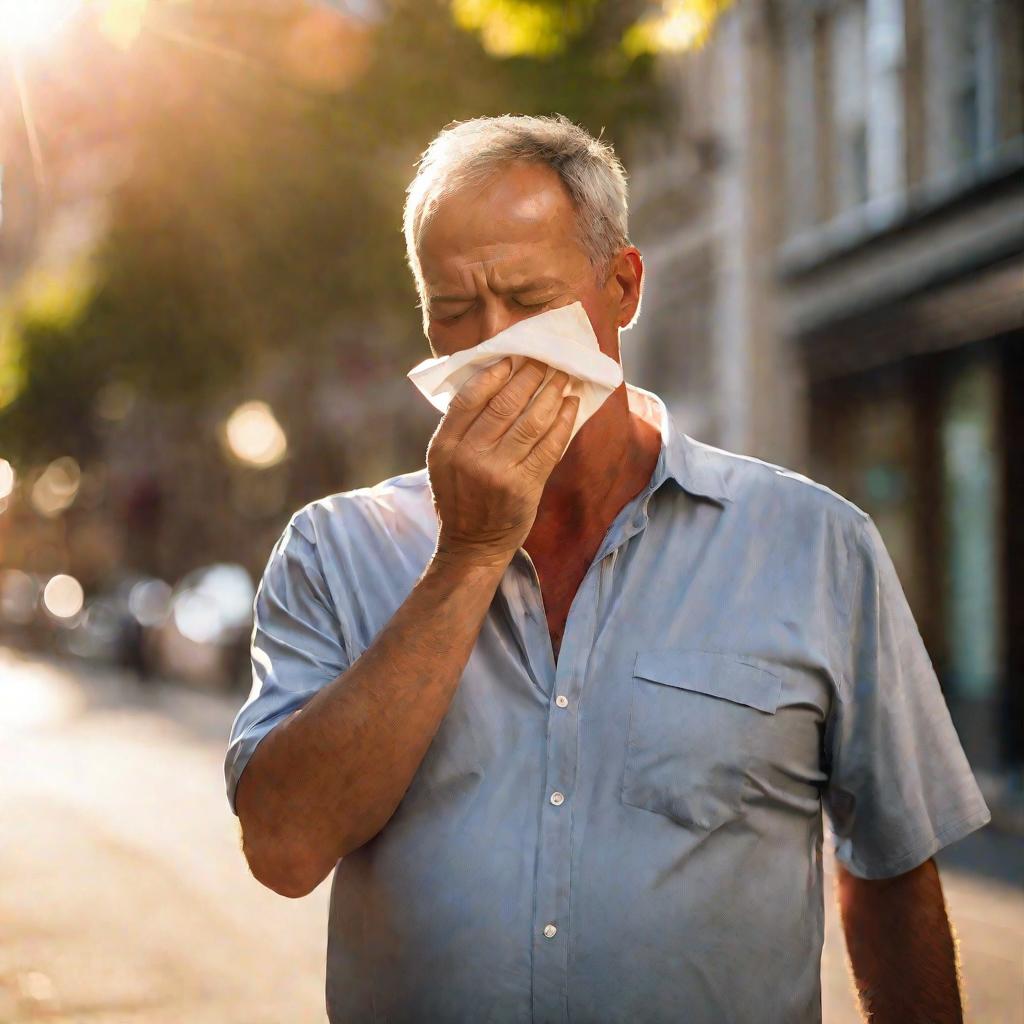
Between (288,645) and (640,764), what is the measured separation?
1.60 ft

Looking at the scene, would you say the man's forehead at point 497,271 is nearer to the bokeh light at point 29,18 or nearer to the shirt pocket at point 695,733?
the shirt pocket at point 695,733

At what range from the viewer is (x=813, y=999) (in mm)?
2088

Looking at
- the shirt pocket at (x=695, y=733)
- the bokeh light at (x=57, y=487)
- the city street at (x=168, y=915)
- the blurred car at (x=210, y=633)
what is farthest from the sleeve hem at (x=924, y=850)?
the bokeh light at (x=57, y=487)

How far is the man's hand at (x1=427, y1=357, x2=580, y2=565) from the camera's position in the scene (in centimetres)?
191

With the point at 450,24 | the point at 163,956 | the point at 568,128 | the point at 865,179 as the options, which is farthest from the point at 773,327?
the point at 568,128

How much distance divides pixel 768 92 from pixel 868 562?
16.5 m

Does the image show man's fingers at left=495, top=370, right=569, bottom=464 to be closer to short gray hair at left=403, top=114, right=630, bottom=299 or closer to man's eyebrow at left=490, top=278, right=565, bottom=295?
man's eyebrow at left=490, top=278, right=565, bottom=295

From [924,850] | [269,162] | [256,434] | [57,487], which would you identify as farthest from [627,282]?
[57,487]

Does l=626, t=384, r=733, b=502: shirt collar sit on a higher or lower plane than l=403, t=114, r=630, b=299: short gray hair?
lower

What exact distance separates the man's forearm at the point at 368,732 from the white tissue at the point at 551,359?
242 mm

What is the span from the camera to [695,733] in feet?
A: 6.61

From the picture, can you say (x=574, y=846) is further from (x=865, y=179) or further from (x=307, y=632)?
(x=865, y=179)

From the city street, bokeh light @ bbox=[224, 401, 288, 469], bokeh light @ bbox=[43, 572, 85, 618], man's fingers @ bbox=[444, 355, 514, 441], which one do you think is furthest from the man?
bokeh light @ bbox=[43, 572, 85, 618]

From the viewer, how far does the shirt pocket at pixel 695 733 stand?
1994mm
